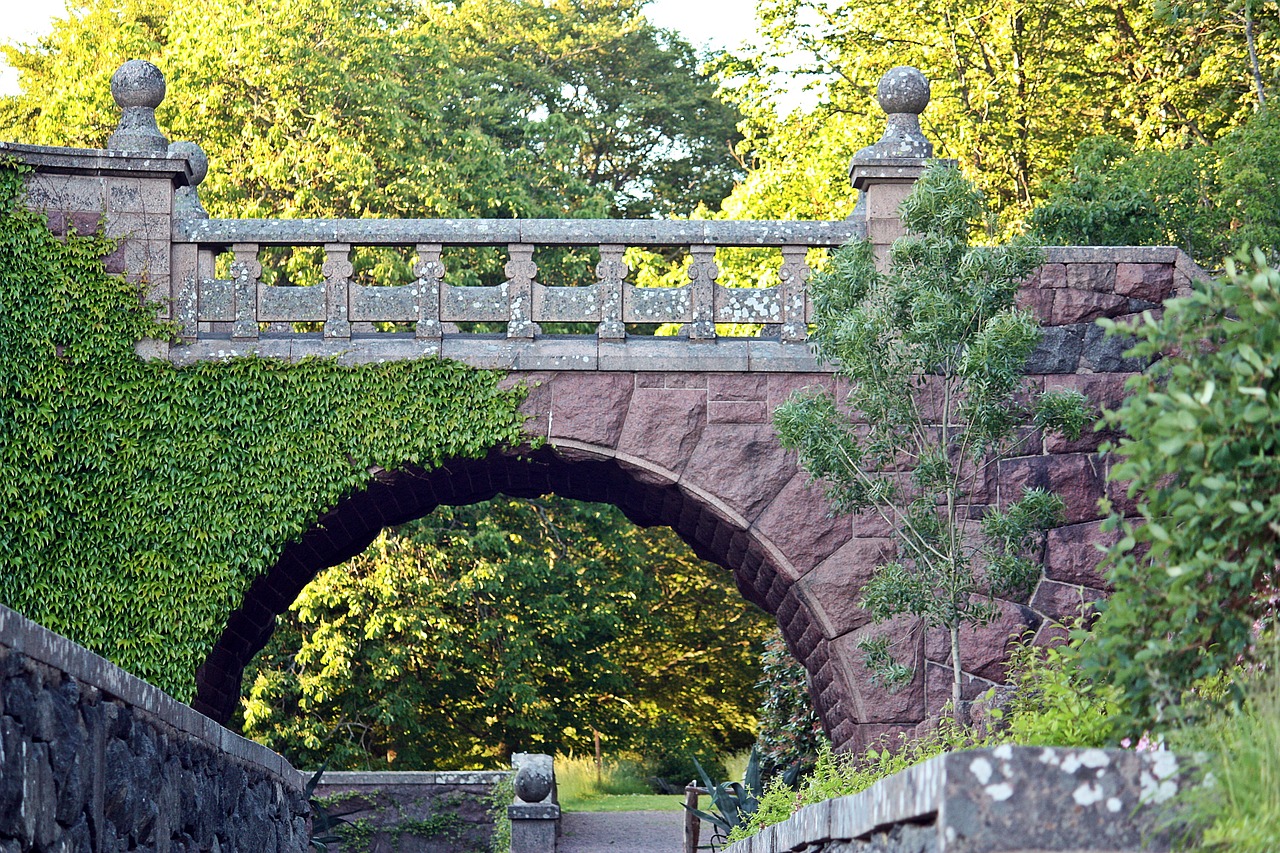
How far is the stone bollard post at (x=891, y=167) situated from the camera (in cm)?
896

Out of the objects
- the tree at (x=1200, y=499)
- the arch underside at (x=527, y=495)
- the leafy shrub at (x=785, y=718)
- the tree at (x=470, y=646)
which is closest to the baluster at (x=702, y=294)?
the arch underside at (x=527, y=495)

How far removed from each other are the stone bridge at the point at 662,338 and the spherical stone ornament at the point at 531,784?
4424 mm

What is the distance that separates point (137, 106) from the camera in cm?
909

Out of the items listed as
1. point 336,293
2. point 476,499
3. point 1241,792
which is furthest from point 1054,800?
point 476,499

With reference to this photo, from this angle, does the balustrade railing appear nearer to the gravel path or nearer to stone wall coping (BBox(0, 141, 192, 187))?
stone wall coping (BBox(0, 141, 192, 187))

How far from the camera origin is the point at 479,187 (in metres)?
19.6

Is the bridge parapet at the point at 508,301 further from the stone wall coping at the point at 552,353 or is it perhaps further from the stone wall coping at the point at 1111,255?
the stone wall coping at the point at 1111,255

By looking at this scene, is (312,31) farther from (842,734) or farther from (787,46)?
(842,734)

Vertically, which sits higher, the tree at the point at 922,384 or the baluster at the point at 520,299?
the baluster at the point at 520,299

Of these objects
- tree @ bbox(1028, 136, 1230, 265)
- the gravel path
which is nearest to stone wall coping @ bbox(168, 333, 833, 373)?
tree @ bbox(1028, 136, 1230, 265)

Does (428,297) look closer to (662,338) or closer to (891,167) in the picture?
(662,338)

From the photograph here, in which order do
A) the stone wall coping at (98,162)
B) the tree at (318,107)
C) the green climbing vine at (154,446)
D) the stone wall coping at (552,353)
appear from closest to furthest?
the green climbing vine at (154,446)
the stone wall coping at (98,162)
the stone wall coping at (552,353)
the tree at (318,107)

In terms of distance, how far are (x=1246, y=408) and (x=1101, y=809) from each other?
89 centimetres

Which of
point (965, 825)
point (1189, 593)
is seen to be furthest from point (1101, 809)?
point (1189, 593)
